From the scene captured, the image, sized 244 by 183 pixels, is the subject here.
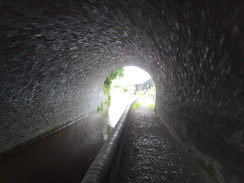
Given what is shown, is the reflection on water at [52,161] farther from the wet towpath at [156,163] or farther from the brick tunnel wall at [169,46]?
the wet towpath at [156,163]

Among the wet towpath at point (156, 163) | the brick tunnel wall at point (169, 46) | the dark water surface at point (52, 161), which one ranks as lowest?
the dark water surface at point (52, 161)

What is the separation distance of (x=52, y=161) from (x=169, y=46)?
Result: 5786 mm

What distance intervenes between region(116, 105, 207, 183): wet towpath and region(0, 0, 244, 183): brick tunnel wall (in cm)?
46

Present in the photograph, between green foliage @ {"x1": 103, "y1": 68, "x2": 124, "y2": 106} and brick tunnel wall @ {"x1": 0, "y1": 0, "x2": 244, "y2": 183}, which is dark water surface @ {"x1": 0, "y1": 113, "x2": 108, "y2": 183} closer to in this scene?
brick tunnel wall @ {"x1": 0, "y1": 0, "x2": 244, "y2": 183}

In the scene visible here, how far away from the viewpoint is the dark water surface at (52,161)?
466cm

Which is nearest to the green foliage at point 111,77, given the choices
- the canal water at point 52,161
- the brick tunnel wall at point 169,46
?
the canal water at point 52,161

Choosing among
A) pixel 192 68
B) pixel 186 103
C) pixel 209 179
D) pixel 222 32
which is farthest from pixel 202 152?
pixel 222 32

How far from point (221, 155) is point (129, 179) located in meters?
2.08

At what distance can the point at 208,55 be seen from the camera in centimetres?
301

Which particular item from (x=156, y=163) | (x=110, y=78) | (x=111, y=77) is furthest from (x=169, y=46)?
(x=110, y=78)

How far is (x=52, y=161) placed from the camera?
224 inches

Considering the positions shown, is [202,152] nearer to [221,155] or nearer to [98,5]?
[221,155]

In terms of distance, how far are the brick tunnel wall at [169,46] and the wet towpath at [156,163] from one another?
46 centimetres

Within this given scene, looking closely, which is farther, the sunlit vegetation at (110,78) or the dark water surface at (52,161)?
the sunlit vegetation at (110,78)
